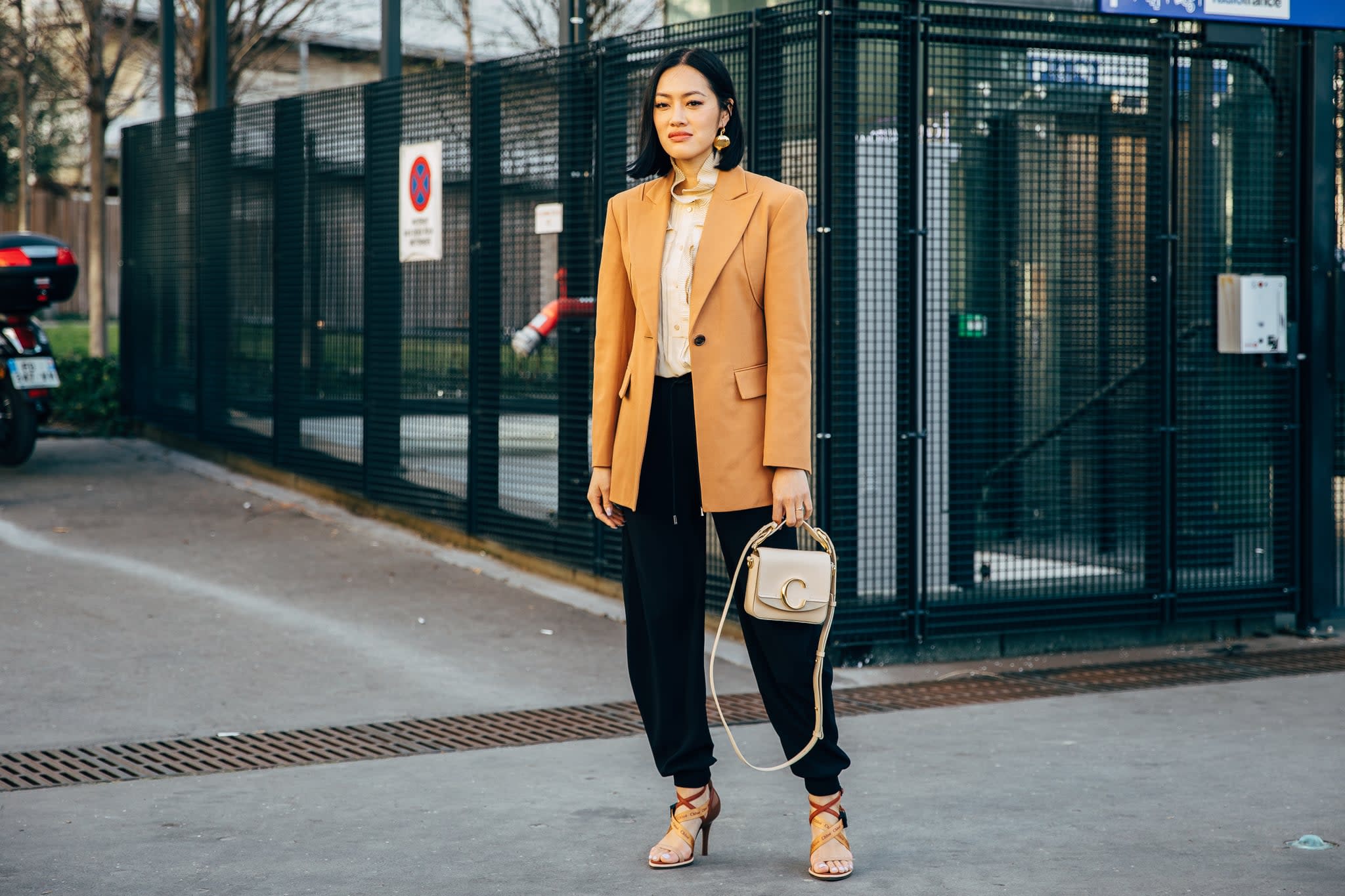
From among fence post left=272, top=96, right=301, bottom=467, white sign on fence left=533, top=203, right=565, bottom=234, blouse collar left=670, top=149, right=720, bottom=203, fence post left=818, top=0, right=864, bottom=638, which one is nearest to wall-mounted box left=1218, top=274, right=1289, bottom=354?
fence post left=818, top=0, right=864, bottom=638

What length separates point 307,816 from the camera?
4.70 m

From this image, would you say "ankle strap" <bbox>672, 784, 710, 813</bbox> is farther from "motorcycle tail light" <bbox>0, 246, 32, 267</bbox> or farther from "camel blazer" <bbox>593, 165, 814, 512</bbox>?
"motorcycle tail light" <bbox>0, 246, 32, 267</bbox>

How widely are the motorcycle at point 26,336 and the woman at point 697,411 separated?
8009 mm

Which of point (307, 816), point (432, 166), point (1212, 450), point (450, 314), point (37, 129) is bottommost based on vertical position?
point (307, 816)

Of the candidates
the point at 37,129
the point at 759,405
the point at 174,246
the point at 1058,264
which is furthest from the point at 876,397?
the point at 37,129

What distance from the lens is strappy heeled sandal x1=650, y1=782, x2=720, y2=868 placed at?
4223mm

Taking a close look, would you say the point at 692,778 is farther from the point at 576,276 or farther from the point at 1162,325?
the point at 576,276

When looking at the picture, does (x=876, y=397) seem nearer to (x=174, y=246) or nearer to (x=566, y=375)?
(x=566, y=375)

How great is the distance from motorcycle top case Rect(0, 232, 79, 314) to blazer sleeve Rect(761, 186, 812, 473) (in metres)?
8.28

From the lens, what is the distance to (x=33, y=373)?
11227 millimetres

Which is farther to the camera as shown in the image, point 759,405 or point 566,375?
point 566,375

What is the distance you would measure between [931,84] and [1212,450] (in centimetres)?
209

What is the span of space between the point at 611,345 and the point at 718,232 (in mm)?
399

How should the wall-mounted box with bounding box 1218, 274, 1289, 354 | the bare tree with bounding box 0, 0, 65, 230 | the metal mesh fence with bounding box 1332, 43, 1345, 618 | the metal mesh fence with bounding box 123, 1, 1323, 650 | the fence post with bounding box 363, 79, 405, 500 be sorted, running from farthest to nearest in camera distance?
1. the bare tree with bounding box 0, 0, 65, 230
2. the fence post with bounding box 363, 79, 405, 500
3. the metal mesh fence with bounding box 1332, 43, 1345, 618
4. the wall-mounted box with bounding box 1218, 274, 1289, 354
5. the metal mesh fence with bounding box 123, 1, 1323, 650
